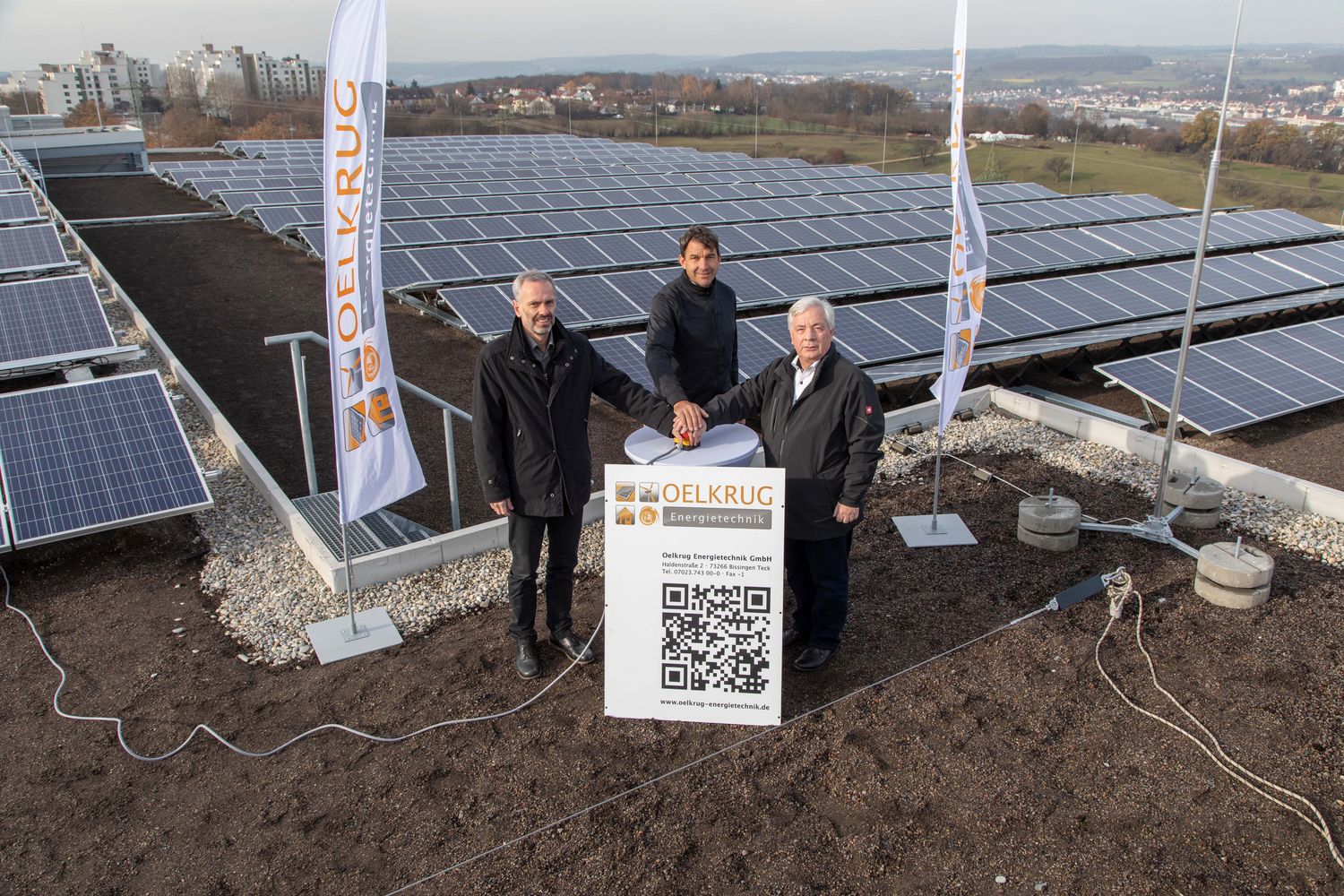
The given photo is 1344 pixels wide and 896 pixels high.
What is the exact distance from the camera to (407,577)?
6703 millimetres

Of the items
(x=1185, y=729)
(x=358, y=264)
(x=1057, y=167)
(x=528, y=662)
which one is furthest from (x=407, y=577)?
(x=1057, y=167)

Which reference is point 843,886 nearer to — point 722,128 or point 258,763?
point 258,763

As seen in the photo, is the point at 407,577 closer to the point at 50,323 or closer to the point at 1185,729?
the point at 1185,729

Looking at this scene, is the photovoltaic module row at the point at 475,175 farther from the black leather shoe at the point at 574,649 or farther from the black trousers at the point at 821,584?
the black trousers at the point at 821,584

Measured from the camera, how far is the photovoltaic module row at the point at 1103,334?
1099 centimetres

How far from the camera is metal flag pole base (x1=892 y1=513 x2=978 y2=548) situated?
723 centimetres

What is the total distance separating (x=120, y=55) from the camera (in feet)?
375

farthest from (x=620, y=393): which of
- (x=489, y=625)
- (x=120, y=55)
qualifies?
(x=120, y=55)

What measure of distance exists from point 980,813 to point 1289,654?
2.78m

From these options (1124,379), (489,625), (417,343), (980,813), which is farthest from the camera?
(417,343)

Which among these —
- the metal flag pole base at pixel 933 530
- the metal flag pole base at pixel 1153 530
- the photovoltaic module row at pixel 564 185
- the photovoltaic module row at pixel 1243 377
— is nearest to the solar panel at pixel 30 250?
the photovoltaic module row at pixel 564 185

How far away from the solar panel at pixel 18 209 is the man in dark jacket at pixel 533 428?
1809 cm

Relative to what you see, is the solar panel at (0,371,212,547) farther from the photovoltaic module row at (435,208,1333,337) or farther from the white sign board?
the photovoltaic module row at (435,208,1333,337)

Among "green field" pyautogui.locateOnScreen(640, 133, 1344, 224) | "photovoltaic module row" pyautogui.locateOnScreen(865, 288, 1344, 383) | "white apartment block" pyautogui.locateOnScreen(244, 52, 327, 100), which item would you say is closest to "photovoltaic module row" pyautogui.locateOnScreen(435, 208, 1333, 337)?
"green field" pyautogui.locateOnScreen(640, 133, 1344, 224)
